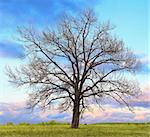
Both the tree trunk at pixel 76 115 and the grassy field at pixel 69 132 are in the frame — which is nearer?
the grassy field at pixel 69 132

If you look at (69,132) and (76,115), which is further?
(76,115)

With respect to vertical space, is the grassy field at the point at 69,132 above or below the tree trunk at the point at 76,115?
below

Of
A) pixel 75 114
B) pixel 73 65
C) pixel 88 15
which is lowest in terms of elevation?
pixel 75 114

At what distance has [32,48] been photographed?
1608 inches

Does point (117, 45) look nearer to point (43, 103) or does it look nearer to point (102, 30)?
point (102, 30)

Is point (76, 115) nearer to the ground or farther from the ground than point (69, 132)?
farther from the ground

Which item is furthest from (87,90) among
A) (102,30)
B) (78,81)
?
(102,30)

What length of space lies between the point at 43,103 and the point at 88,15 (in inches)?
433

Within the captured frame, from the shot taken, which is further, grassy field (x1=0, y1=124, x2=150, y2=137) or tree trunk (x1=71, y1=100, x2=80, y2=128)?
tree trunk (x1=71, y1=100, x2=80, y2=128)

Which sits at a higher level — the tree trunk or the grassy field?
the tree trunk

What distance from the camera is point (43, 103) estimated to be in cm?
3925

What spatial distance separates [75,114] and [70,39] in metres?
8.28

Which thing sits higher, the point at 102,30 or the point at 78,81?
the point at 102,30

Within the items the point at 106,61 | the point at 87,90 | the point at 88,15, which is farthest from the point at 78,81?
the point at 88,15
